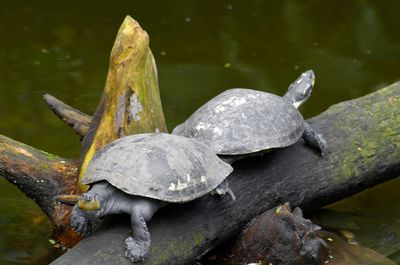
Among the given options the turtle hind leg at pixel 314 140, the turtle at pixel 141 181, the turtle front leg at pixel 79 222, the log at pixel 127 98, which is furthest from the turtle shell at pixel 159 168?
the turtle hind leg at pixel 314 140

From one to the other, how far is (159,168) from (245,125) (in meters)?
0.60

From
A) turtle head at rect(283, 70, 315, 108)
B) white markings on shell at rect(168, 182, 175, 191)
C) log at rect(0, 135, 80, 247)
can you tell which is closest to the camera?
white markings on shell at rect(168, 182, 175, 191)

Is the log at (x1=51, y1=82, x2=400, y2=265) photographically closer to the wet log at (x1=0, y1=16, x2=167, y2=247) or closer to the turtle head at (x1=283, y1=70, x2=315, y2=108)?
the turtle head at (x1=283, y1=70, x2=315, y2=108)

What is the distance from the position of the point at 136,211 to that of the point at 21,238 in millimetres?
1053

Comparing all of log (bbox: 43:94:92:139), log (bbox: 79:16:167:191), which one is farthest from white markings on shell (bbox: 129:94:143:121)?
log (bbox: 43:94:92:139)

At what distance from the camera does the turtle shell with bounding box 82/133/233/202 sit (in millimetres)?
3229

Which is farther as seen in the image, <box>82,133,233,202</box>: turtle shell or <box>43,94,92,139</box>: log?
<box>43,94,92,139</box>: log

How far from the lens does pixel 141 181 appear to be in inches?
127

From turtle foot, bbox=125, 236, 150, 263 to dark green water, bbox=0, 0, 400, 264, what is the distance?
4.04 ft

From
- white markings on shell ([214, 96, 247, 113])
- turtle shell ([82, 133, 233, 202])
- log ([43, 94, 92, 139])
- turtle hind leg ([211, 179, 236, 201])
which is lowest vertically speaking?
turtle hind leg ([211, 179, 236, 201])

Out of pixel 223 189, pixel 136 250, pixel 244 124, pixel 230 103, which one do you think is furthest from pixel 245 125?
pixel 136 250

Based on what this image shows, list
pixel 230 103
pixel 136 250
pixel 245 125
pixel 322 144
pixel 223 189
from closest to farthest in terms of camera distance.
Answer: pixel 136 250, pixel 223 189, pixel 245 125, pixel 230 103, pixel 322 144

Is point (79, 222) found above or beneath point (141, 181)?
beneath

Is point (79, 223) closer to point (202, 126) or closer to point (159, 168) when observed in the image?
point (159, 168)
